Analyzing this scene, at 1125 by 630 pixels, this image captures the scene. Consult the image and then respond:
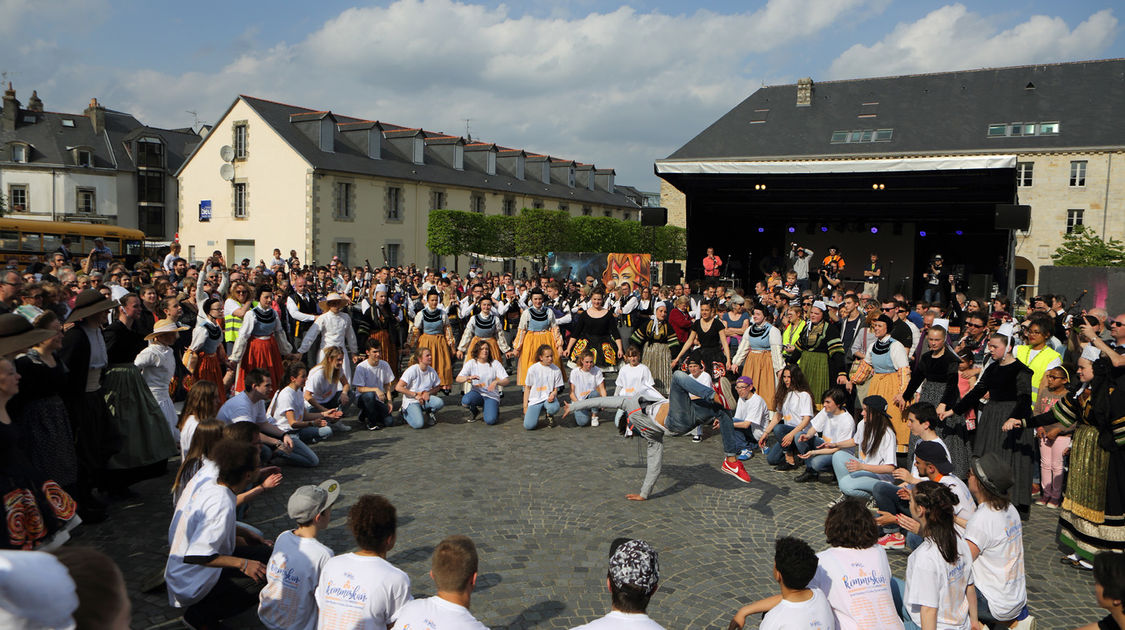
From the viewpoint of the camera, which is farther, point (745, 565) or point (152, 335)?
point (152, 335)

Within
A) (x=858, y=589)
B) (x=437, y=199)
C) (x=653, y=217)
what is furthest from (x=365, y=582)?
(x=437, y=199)

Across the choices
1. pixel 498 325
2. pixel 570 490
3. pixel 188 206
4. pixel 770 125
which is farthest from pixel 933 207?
pixel 188 206

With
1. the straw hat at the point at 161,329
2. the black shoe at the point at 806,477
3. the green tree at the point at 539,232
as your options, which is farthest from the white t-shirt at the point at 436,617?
the green tree at the point at 539,232

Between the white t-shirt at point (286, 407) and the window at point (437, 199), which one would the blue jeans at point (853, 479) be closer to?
the white t-shirt at point (286, 407)

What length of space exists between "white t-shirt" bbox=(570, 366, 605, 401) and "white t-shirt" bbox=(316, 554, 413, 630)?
6.64m

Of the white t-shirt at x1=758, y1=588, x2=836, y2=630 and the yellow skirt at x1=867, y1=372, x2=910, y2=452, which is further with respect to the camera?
the yellow skirt at x1=867, y1=372, x2=910, y2=452

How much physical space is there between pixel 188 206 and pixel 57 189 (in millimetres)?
12267

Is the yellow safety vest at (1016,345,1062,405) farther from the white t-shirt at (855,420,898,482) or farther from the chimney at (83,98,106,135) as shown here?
the chimney at (83,98,106,135)

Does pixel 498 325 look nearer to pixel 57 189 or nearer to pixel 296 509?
pixel 296 509

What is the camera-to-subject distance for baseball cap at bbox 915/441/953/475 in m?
5.07

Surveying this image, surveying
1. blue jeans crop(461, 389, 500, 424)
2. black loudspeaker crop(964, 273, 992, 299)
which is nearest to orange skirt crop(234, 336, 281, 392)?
blue jeans crop(461, 389, 500, 424)

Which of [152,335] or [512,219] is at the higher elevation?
[512,219]

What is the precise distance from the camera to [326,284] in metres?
16.2

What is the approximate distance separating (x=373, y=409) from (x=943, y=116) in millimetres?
35866
